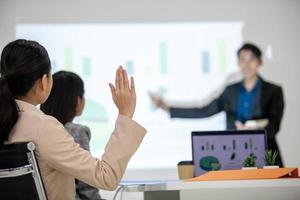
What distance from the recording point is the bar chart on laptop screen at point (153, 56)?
4574 millimetres

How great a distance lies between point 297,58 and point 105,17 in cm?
173

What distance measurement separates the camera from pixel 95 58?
4.59 m

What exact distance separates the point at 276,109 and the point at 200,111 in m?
0.67

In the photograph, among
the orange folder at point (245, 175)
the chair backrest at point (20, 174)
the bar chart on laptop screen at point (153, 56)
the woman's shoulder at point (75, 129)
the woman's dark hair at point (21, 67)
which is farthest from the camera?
the bar chart on laptop screen at point (153, 56)

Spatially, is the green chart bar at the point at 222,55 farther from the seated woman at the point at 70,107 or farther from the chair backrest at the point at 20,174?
the chair backrest at the point at 20,174

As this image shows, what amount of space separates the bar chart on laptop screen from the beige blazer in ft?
10.0

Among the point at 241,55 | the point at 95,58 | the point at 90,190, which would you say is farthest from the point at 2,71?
the point at 241,55

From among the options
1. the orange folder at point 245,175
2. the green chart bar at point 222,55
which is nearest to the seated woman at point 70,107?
the orange folder at point 245,175

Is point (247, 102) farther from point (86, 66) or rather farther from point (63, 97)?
point (63, 97)

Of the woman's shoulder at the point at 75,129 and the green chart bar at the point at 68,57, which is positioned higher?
the green chart bar at the point at 68,57

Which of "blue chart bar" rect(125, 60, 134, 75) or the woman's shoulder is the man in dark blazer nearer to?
"blue chart bar" rect(125, 60, 134, 75)

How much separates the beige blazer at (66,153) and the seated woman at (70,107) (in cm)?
91

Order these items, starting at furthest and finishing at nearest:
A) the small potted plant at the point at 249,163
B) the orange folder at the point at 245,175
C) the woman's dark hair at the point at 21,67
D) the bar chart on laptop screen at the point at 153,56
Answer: the bar chart on laptop screen at the point at 153,56, the small potted plant at the point at 249,163, the orange folder at the point at 245,175, the woman's dark hair at the point at 21,67

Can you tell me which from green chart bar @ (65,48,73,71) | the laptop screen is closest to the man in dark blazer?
green chart bar @ (65,48,73,71)
